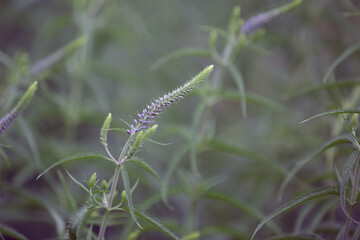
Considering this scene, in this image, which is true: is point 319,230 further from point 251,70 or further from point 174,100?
point 251,70

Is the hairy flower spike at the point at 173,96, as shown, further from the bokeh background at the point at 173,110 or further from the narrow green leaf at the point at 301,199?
the bokeh background at the point at 173,110

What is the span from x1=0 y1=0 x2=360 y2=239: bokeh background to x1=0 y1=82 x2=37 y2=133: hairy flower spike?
0.99 feet

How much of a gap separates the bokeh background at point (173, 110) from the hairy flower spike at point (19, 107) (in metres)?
0.30

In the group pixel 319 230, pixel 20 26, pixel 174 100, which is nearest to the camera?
pixel 174 100

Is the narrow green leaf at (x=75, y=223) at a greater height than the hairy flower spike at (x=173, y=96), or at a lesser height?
lesser

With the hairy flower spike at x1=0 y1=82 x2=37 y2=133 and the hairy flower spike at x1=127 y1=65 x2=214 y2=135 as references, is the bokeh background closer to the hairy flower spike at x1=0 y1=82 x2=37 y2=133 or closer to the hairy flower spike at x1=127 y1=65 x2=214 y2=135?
the hairy flower spike at x1=0 y1=82 x2=37 y2=133

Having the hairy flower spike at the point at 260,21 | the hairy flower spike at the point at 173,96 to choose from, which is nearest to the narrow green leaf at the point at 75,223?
the hairy flower spike at the point at 173,96

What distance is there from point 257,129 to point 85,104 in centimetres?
115

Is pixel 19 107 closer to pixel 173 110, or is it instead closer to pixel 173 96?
pixel 173 96

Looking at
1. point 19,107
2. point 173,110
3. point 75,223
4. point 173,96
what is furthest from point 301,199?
point 173,110

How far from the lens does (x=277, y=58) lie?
3129 millimetres

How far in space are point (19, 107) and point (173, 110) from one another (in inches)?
74.6

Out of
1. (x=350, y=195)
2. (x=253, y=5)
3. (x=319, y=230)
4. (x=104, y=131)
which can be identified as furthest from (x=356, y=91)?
(x=104, y=131)

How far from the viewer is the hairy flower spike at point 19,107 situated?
3.26ft
